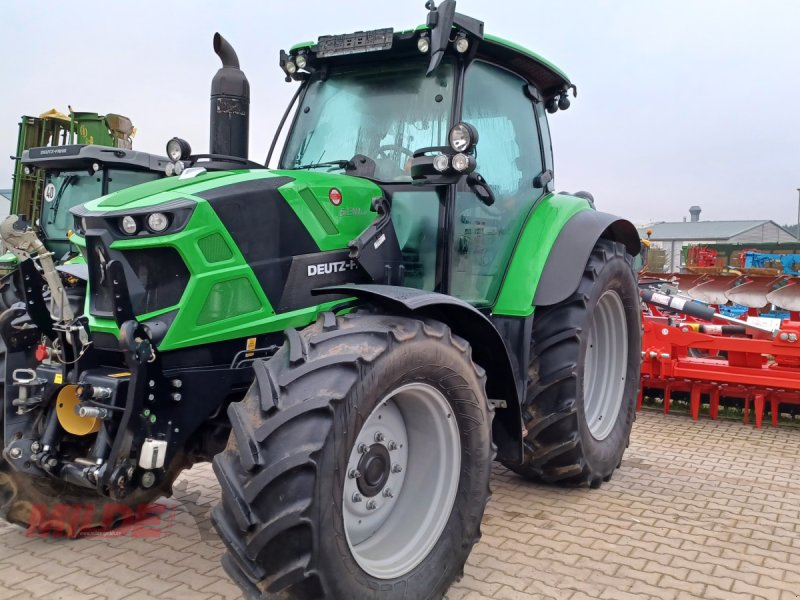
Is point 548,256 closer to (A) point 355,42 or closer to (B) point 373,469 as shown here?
(A) point 355,42

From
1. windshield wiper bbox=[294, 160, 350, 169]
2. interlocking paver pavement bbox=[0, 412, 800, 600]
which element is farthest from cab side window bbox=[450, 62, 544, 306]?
interlocking paver pavement bbox=[0, 412, 800, 600]

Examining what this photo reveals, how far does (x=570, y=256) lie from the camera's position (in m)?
4.18

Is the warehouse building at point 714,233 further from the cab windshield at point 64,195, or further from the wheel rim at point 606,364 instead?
the wheel rim at point 606,364

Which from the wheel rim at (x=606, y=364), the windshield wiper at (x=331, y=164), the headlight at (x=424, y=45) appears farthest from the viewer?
the wheel rim at (x=606, y=364)

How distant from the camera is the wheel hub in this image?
282cm

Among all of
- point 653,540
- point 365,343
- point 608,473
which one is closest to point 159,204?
point 365,343

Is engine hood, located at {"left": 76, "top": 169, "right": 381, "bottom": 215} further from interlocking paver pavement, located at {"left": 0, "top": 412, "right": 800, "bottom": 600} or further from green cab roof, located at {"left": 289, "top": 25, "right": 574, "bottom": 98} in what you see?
interlocking paver pavement, located at {"left": 0, "top": 412, "right": 800, "bottom": 600}

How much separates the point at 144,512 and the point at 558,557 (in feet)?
7.43

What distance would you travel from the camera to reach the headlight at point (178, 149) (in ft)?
11.8

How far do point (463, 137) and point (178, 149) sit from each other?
1.45m

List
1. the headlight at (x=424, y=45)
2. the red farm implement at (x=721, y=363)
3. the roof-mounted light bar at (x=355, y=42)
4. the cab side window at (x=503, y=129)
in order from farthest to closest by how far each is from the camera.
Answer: the red farm implement at (x=721, y=363)
the cab side window at (x=503, y=129)
the roof-mounted light bar at (x=355, y=42)
the headlight at (x=424, y=45)

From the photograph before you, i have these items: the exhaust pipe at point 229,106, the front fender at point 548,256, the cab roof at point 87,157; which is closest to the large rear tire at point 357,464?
the front fender at point 548,256

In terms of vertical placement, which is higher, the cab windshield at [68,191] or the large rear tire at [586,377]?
the cab windshield at [68,191]

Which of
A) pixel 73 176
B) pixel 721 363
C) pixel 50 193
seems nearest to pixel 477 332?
pixel 721 363
